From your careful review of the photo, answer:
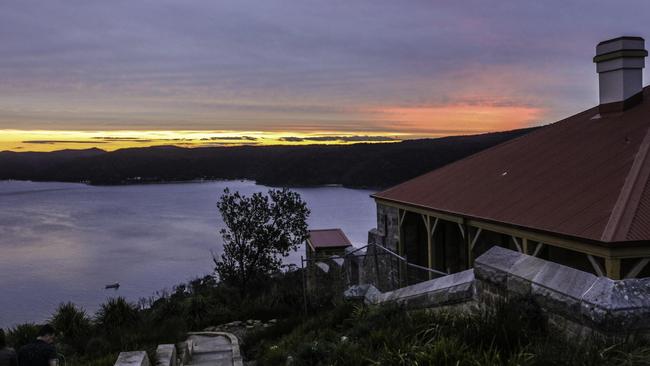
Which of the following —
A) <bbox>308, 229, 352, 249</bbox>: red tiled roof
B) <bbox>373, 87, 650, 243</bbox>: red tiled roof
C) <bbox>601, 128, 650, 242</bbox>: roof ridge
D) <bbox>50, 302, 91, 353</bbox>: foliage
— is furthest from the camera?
<bbox>308, 229, 352, 249</bbox>: red tiled roof

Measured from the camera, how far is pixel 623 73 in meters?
12.8

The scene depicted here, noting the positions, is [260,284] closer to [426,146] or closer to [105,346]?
[105,346]

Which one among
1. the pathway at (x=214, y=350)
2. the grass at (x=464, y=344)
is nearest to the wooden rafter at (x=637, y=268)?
the grass at (x=464, y=344)

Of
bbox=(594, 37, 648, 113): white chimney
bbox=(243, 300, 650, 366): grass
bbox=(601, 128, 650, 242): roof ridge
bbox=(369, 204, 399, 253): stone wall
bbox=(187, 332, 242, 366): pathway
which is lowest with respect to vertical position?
bbox=(187, 332, 242, 366): pathway

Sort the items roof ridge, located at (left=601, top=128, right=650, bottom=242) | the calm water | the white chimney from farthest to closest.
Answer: the calm water, the white chimney, roof ridge, located at (left=601, top=128, right=650, bottom=242)

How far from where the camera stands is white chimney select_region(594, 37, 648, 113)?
1275 cm

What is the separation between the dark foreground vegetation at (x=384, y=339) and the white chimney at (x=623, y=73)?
A: 862cm

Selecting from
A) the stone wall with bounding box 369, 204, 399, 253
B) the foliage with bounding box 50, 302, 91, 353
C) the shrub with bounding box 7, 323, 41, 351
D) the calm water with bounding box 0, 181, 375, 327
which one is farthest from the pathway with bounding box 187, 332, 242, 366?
the calm water with bounding box 0, 181, 375, 327

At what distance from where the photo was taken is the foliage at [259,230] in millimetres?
24031

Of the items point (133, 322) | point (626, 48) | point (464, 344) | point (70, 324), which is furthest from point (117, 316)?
point (626, 48)

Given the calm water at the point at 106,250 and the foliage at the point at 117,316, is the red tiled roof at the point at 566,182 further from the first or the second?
the calm water at the point at 106,250

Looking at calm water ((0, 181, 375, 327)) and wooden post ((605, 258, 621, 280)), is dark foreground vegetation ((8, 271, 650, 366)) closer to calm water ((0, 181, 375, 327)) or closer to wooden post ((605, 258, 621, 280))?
wooden post ((605, 258, 621, 280))

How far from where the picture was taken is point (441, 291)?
22.4 feet

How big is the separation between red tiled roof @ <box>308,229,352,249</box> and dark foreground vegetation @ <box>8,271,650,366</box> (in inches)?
512
